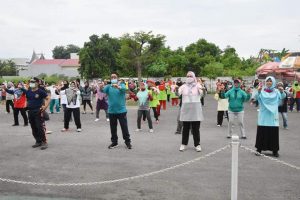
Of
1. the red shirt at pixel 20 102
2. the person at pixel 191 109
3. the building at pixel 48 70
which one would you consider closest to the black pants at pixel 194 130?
the person at pixel 191 109

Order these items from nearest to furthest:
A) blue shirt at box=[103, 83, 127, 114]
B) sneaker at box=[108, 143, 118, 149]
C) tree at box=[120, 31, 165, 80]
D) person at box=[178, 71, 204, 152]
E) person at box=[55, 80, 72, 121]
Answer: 1. person at box=[178, 71, 204, 152]
2. blue shirt at box=[103, 83, 127, 114]
3. sneaker at box=[108, 143, 118, 149]
4. person at box=[55, 80, 72, 121]
5. tree at box=[120, 31, 165, 80]

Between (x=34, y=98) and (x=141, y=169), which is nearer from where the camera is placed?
(x=141, y=169)

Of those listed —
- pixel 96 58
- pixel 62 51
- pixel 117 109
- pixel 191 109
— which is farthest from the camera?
pixel 62 51

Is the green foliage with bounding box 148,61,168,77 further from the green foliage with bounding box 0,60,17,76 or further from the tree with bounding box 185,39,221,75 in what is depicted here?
the green foliage with bounding box 0,60,17,76

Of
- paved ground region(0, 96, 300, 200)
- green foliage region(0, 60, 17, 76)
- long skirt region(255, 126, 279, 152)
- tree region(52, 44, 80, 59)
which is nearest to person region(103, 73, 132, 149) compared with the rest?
paved ground region(0, 96, 300, 200)

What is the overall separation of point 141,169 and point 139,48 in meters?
46.1

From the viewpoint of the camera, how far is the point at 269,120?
8.46 meters

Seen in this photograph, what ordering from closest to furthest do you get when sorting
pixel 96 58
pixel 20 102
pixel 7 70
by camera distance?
pixel 20 102 < pixel 96 58 < pixel 7 70

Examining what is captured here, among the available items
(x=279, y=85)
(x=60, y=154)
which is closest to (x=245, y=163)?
(x=60, y=154)

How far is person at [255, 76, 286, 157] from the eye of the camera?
8.43 meters

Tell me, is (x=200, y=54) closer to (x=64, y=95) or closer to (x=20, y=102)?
(x=64, y=95)

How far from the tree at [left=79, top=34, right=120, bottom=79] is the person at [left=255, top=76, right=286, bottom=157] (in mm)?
53313

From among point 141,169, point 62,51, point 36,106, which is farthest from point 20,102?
point 62,51

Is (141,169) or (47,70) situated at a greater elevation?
(47,70)
